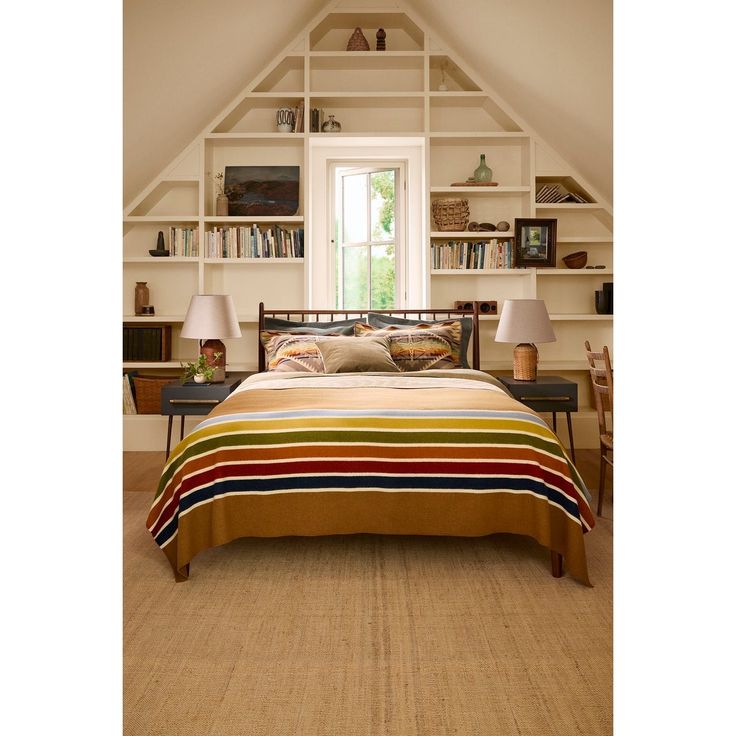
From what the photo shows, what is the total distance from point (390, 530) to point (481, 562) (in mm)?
413

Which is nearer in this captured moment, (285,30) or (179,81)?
(179,81)

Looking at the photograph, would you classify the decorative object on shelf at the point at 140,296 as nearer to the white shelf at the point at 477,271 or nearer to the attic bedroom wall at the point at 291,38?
the attic bedroom wall at the point at 291,38

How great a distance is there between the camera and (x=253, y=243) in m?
5.24

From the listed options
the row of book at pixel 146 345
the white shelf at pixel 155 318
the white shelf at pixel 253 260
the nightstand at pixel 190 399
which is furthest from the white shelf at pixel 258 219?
the nightstand at pixel 190 399

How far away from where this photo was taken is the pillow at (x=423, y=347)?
4336 mm

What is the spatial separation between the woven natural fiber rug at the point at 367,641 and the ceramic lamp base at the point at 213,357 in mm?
1585

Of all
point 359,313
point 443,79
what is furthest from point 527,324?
point 443,79

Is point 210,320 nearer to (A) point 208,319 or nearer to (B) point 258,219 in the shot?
(A) point 208,319

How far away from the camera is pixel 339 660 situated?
2053mm

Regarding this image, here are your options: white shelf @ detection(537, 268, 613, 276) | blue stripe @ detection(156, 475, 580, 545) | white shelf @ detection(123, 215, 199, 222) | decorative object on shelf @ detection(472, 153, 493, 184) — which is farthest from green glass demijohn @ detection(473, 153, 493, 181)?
blue stripe @ detection(156, 475, 580, 545)
